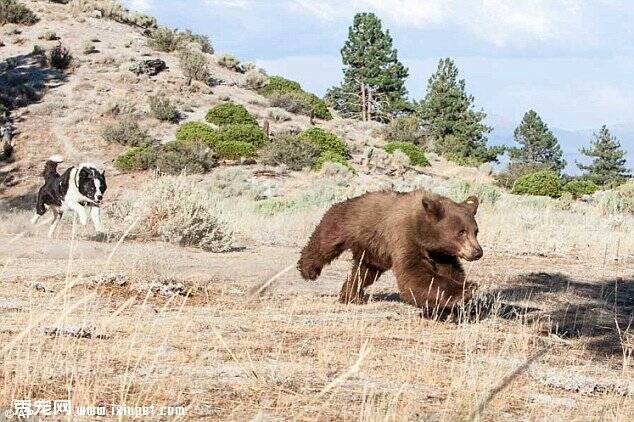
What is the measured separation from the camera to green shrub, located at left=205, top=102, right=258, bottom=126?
1665 inches

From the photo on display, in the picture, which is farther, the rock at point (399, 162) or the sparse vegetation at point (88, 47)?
the sparse vegetation at point (88, 47)

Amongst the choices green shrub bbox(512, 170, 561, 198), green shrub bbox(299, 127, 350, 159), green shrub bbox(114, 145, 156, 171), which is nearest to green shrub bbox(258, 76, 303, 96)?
green shrub bbox(299, 127, 350, 159)

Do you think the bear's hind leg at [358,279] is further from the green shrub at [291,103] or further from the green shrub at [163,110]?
the green shrub at [291,103]

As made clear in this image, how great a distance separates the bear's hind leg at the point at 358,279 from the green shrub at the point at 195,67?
1625 inches

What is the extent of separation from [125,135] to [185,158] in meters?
5.83

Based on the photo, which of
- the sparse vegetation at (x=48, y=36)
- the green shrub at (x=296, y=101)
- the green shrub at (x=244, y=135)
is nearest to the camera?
the green shrub at (x=244, y=135)

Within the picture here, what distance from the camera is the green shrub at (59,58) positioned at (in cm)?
4753

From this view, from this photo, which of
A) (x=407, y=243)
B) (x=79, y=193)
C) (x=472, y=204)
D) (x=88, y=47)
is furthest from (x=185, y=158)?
(x=407, y=243)

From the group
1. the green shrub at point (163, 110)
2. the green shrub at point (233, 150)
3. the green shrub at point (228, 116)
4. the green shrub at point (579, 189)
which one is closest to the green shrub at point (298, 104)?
the green shrub at point (228, 116)

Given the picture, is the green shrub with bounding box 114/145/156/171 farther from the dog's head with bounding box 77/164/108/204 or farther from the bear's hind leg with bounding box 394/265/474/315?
the bear's hind leg with bounding box 394/265/474/315

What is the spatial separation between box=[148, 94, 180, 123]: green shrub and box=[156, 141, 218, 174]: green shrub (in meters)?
6.53

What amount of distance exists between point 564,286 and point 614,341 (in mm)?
4310

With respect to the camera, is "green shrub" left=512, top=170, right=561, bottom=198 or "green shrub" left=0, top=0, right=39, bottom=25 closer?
"green shrub" left=512, top=170, right=561, bottom=198

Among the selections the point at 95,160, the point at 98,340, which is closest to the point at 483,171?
the point at 95,160
